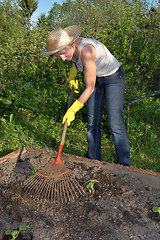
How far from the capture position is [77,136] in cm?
363

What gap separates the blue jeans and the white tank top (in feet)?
0.20

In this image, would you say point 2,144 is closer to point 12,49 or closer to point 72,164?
point 72,164

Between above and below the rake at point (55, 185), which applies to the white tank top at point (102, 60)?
above

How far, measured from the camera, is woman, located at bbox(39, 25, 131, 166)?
79.6 inches

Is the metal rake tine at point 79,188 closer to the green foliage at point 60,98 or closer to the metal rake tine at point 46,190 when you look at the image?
the metal rake tine at point 46,190

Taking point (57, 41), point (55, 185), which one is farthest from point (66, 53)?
point (55, 185)

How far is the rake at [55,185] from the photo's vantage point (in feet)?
6.35

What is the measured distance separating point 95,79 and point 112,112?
513 millimetres

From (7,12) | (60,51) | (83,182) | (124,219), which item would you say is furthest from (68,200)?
(7,12)

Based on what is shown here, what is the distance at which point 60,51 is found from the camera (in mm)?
2006

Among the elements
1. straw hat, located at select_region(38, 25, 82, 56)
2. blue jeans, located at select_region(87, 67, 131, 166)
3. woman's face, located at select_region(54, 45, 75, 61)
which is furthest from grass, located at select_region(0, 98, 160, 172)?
straw hat, located at select_region(38, 25, 82, 56)

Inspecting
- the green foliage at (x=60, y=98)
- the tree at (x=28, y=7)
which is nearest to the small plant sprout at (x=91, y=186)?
the green foliage at (x=60, y=98)

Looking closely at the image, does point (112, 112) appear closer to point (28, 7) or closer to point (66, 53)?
point (66, 53)

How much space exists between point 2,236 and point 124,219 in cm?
87
